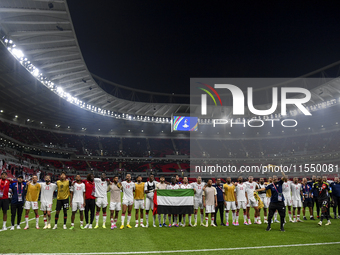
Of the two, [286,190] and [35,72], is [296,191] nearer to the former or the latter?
[286,190]

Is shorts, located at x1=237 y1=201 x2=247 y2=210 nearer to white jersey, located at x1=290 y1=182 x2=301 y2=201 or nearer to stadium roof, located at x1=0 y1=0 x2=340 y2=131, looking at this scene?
white jersey, located at x1=290 y1=182 x2=301 y2=201

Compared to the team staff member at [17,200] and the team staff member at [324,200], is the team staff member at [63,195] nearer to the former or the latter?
the team staff member at [17,200]

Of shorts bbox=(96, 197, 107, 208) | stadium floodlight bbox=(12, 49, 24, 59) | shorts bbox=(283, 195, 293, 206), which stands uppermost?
stadium floodlight bbox=(12, 49, 24, 59)

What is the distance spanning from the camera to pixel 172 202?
1186 centimetres

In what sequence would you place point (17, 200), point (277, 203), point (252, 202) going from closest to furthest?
point (277, 203)
point (17, 200)
point (252, 202)

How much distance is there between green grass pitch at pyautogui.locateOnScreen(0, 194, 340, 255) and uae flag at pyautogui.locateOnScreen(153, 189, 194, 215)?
833mm

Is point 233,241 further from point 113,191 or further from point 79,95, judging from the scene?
point 79,95

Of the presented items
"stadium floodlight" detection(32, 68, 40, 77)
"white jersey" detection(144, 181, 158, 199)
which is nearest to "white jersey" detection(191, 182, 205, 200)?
"white jersey" detection(144, 181, 158, 199)

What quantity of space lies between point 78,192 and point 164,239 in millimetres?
4395

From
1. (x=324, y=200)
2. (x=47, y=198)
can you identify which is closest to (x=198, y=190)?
(x=324, y=200)

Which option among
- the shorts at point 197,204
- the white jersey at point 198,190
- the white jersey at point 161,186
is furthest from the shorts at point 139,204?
the white jersey at point 198,190

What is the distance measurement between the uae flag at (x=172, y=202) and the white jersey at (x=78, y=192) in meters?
3.13

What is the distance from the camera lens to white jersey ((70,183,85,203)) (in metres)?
11.0

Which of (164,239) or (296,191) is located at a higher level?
(296,191)
